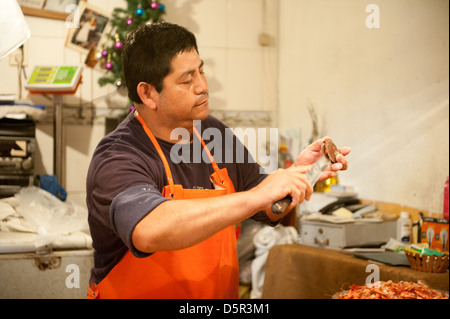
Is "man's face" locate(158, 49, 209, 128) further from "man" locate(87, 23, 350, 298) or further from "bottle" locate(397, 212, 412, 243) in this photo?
"bottle" locate(397, 212, 412, 243)

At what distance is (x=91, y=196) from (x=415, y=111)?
172 cm

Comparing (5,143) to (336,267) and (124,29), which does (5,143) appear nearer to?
(124,29)

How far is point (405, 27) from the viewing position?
85.5 inches

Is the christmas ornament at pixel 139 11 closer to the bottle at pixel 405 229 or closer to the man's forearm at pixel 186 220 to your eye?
the bottle at pixel 405 229

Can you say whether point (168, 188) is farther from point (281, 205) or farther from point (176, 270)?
point (281, 205)

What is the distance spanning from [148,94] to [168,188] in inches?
8.4

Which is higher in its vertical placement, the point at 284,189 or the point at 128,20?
the point at 128,20

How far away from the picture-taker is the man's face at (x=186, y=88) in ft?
3.30

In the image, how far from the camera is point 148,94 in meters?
1.05

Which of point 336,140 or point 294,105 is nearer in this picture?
point 336,140

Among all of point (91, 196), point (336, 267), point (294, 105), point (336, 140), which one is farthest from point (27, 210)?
point (294, 105)

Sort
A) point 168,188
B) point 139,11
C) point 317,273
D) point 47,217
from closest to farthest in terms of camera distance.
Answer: point 168,188, point 47,217, point 317,273, point 139,11

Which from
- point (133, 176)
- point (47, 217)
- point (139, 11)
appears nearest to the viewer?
point (133, 176)

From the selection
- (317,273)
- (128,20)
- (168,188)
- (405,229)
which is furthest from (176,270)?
(128,20)
